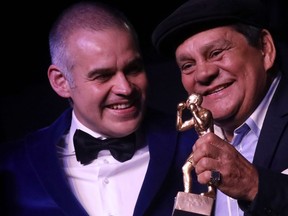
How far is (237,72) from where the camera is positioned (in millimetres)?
1429

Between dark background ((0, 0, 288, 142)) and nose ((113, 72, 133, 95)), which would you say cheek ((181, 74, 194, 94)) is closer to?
nose ((113, 72, 133, 95))

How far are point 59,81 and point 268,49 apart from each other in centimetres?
66

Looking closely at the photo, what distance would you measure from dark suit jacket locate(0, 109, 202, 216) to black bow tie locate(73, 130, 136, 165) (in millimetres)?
65

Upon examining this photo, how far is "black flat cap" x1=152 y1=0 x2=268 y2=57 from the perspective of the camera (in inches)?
55.7

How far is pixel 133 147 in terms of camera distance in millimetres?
1602

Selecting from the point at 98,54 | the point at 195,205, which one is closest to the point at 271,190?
the point at 195,205

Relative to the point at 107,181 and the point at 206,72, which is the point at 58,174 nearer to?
the point at 107,181

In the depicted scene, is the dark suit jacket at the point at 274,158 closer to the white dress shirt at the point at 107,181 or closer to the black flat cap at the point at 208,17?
the black flat cap at the point at 208,17

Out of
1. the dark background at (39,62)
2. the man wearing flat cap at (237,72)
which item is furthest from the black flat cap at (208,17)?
the dark background at (39,62)

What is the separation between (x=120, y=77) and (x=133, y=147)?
0.23m

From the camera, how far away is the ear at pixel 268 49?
1.49 metres

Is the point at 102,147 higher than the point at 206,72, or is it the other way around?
the point at 206,72

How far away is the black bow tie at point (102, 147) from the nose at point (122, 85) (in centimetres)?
18

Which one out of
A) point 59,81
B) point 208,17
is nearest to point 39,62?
point 59,81
